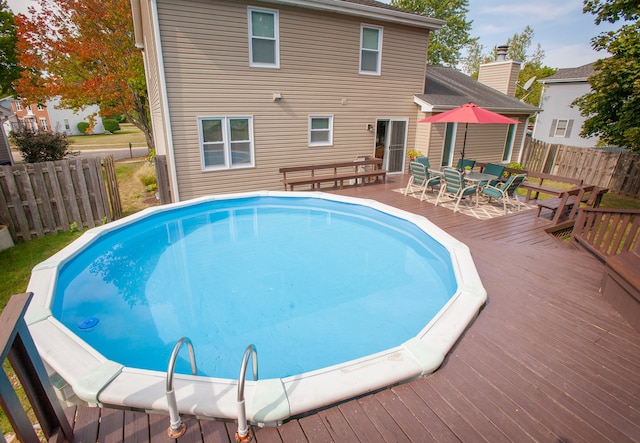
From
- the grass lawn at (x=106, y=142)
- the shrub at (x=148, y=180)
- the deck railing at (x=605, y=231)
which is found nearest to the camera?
the deck railing at (x=605, y=231)

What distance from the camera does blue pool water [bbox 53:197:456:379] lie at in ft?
14.3

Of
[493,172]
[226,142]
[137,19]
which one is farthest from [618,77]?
[137,19]

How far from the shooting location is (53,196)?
24.8 feet

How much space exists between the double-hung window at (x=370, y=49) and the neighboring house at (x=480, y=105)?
2274 millimetres

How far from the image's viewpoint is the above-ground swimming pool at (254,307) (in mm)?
2844

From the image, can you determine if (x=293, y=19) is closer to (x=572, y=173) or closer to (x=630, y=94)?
(x=630, y=94)

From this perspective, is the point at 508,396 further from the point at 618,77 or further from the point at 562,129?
the point at 562,129

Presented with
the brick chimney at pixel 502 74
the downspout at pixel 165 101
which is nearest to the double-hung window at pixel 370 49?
the downspout at pixel 165 101

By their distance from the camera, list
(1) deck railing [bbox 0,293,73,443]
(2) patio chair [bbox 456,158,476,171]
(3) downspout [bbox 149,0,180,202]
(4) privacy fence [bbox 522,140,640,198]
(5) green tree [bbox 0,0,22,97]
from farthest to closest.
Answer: (5) green tree [bbox 0,0,22,97] → (4) privacy fence [bbox 522,140,640,198] → (2) patio chair [bbox 456,158,476,171] → (3) downspout [bbox 149,0,180,202] → (1) deck railing [bbox 0,293,73,443]

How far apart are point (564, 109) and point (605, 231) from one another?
2176 centimetres

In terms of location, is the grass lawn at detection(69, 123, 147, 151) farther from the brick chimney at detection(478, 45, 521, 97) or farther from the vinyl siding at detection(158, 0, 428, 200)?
the brick chimney at detection(478, 45, 521, 97)

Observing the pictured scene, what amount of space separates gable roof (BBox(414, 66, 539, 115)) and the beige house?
0.97m

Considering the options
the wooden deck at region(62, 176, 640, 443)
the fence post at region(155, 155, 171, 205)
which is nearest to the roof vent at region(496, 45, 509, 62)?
the wooden deck at region(62, 176, 640, 443)

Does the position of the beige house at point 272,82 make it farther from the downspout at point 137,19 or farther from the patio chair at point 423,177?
the patio chair at point 423,177
